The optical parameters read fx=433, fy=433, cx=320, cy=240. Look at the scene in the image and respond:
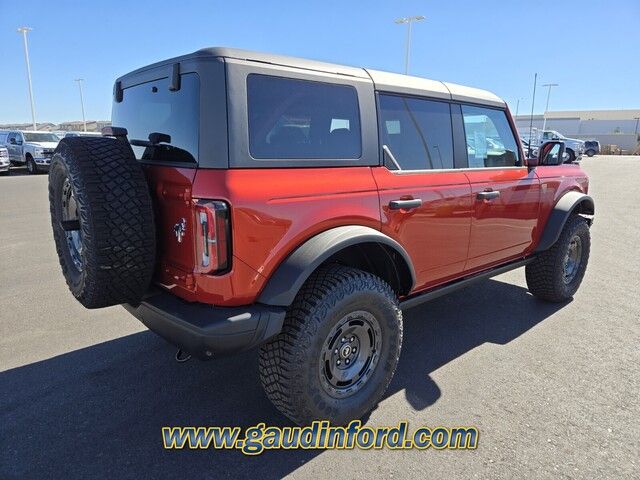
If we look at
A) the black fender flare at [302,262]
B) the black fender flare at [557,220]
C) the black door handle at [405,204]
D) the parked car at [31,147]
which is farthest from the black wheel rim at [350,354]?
the parked car at [31,147]

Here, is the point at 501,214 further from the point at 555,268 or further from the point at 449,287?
the point at 555,268

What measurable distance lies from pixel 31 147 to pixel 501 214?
70.5 feet

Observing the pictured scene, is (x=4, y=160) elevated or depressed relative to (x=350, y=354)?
elevated

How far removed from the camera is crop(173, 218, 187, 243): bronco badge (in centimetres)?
216

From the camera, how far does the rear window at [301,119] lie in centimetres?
218

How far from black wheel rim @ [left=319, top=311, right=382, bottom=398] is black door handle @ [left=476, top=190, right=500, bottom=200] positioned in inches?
54.3

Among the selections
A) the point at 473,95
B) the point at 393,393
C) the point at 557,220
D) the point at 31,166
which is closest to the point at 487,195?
the point at 473,95

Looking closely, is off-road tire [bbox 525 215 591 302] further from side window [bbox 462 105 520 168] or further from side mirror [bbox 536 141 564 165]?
side window [bbox 462 105 520 168]

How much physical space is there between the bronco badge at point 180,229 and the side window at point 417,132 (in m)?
1.35

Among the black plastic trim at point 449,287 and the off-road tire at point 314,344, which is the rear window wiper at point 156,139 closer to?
the off-road tire at point 314,344

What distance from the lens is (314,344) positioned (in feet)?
7.49

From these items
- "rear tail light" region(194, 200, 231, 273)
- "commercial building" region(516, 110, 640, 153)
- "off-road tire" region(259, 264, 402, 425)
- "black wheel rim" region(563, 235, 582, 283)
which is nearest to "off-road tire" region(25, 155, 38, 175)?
"rear tail light" region(194, 200, 231, 273)

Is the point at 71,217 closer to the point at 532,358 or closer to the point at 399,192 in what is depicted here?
the point at 399,192

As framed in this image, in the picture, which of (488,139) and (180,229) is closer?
(180,229)
